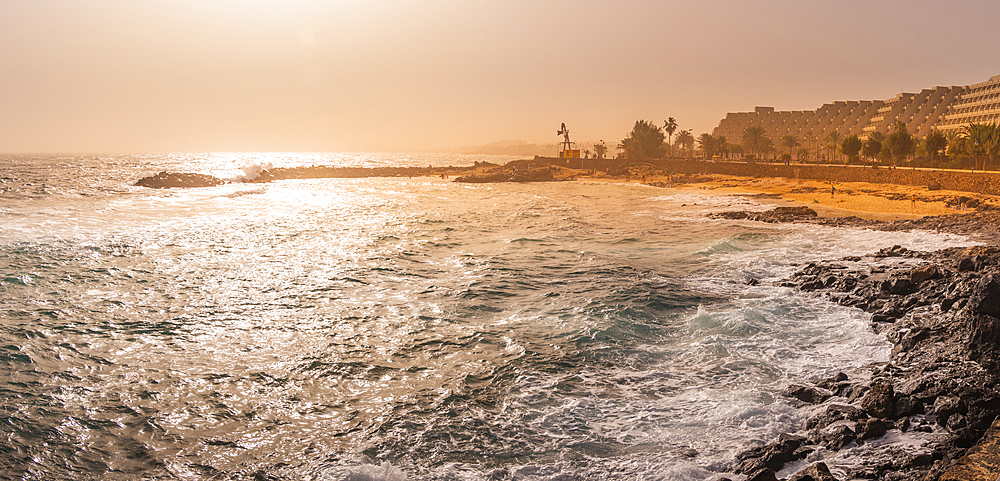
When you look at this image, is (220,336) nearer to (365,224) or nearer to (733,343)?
(733,343)

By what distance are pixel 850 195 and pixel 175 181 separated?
7797cm

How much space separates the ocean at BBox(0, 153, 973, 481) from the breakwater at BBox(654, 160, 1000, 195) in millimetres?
17332

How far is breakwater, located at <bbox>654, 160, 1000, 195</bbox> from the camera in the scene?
3653 centimetres

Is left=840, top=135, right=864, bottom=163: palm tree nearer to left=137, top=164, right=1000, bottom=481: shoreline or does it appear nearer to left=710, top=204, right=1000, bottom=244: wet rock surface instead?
left=710, top=204, right=1000, bottom=244: wet rock surface

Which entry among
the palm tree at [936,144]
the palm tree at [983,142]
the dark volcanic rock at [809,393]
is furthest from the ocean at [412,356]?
the palm tree at [936,144]

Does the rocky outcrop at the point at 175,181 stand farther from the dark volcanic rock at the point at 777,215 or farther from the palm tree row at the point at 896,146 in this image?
the palm tree row at the point at 896,146

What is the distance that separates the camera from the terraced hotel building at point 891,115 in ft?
291

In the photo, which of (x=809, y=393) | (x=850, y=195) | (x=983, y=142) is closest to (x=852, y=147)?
(x=983, y=142)

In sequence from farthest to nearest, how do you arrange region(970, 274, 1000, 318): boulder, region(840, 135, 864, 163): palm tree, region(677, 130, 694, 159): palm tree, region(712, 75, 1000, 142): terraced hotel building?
region(677, 130, 694, 159): palm tree → region(712, 75, 1000, 142): terraced hotel building → region(840, 135, 864, 163): palm tree → region(970, 274, 1000, 318): boulder

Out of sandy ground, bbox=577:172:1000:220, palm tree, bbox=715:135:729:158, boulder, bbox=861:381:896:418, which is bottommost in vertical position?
boulder, bbox=861:381:896:418

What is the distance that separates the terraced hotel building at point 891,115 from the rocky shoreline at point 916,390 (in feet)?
275

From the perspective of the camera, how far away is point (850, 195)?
4378 cm

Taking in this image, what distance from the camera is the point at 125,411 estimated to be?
9.70 metres

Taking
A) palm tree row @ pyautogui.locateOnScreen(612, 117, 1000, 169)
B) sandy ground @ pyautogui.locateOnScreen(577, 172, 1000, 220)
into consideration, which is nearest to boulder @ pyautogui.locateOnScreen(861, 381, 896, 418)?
sandy ground @ pyautogui.locateOnScreen(577, 172, 1000, 220)
